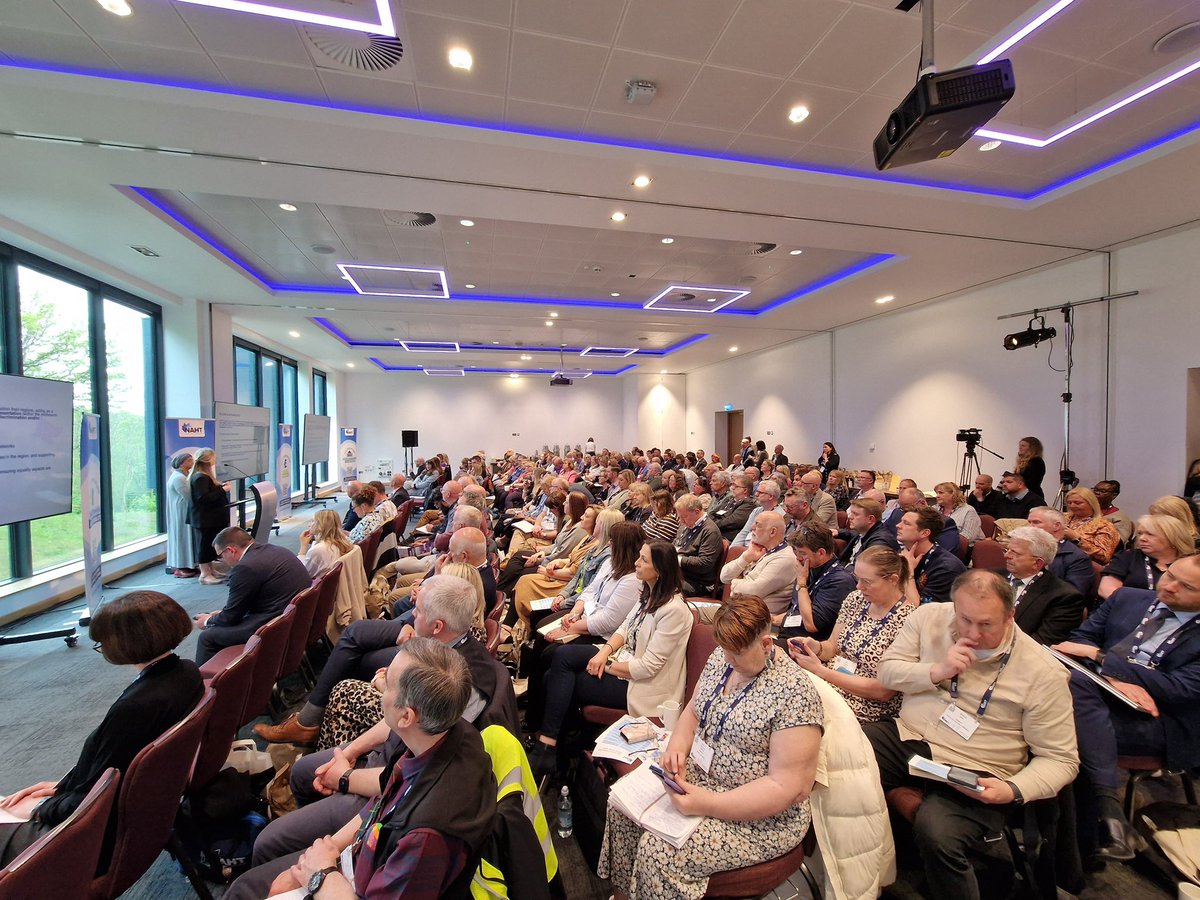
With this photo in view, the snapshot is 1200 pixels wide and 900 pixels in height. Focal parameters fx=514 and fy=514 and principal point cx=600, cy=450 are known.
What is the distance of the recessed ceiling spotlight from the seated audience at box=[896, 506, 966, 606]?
5.06m

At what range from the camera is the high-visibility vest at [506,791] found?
1239 millimetres

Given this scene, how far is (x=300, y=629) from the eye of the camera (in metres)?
2.97

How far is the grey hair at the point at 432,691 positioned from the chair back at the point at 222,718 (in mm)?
1048

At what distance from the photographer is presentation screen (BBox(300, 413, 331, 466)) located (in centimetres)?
1141

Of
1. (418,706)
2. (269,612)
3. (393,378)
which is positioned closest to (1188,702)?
(418,706)

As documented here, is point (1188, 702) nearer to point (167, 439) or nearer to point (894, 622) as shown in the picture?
point (894, 622)

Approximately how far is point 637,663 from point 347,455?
14.3m

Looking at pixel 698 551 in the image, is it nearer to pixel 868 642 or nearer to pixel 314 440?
pixel 868 642

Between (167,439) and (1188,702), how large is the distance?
919 cm

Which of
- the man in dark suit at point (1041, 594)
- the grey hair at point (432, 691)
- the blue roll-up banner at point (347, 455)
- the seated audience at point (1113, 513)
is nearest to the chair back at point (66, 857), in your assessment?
the grey hair at point (432, 691)

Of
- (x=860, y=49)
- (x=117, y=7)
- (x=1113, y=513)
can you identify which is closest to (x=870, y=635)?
(x=860, y=49)

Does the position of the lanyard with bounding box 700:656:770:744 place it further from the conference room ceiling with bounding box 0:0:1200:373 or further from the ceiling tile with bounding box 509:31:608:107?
the ceiling tile with bounding box 509:31:608:107

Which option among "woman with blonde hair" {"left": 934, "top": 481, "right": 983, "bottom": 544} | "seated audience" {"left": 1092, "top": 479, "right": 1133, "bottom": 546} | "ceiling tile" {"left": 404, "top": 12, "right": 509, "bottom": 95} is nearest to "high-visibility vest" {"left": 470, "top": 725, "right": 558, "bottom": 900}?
"ceiling tile" {"left": 404, "top": 12, "right": 509, "bottom": 95}

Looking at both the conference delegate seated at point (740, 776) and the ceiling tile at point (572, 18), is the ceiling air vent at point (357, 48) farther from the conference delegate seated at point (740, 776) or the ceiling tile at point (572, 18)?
the conference delegate seated at point (740, 776)
